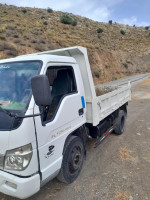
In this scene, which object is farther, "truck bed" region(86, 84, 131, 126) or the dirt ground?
"truck bed" region(86, 84, 131, 126)

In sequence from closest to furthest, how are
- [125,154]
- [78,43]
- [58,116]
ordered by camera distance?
1. [58,116]
2. [125,154]
3. [78,43]

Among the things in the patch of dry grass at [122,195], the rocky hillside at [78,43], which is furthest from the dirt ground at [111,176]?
the rocky hillside at [78,43]

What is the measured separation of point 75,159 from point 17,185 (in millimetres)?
1356

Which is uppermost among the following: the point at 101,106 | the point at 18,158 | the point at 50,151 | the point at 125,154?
the point at 101,106

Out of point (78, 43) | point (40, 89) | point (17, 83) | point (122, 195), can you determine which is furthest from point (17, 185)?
point (78, 43)

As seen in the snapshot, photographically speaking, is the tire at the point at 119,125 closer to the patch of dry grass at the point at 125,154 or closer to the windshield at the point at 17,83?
the patch of dry grass at the point at 125,154

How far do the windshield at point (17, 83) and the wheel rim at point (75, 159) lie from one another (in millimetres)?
1455

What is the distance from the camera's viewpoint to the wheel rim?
3053 millimetres

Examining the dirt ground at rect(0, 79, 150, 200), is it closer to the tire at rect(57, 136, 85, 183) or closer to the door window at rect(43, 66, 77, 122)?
the tire at rect(57, 136, 85, 183)

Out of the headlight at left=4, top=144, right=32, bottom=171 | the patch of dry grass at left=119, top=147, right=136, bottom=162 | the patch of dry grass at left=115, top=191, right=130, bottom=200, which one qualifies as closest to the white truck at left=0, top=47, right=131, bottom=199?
the headlight at left=4, top=144, right=32, bottom=171

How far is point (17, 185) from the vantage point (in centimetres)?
206

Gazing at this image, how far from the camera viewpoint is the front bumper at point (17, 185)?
2.06 meters

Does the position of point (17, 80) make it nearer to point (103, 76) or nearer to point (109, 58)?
point (103, 76)

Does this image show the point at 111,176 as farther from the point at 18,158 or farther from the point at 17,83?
the point at 17,83
